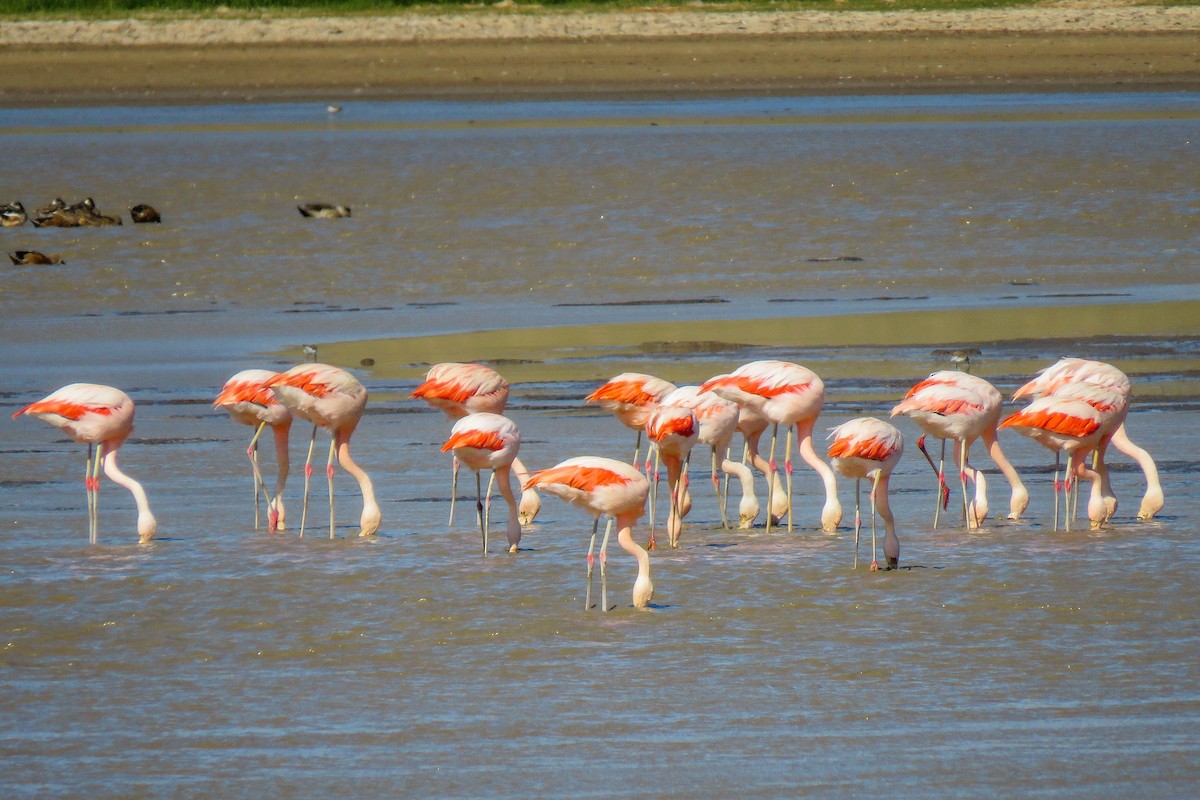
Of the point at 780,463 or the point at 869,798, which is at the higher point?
the point at 869,798

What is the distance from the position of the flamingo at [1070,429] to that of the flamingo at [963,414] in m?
0.13

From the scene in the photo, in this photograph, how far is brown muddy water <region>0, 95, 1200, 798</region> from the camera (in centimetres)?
514

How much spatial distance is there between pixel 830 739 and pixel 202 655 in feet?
7.42

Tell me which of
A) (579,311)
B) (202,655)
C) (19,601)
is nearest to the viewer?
(202,655)

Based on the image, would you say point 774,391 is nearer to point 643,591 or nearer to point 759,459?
point 759,459

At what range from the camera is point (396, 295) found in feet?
51.0

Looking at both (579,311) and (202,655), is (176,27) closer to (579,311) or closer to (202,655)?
(579,311)

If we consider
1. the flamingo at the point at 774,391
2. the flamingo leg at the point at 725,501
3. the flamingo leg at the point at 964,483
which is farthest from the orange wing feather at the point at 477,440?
the flamingo leg at the point at 964,483

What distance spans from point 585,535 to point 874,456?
61.2 inches

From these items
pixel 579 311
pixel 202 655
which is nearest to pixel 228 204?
pixel 579 311

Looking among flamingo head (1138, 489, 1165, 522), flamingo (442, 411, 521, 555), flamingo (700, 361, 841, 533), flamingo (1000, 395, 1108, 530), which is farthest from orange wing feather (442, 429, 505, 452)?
flamingo head (1138, 489, 1165, 522)

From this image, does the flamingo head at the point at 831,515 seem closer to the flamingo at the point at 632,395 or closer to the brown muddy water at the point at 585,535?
the brown muddy water at the point at 585,535

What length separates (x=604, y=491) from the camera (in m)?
6.57

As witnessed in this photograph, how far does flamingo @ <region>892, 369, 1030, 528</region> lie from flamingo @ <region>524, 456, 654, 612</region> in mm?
1526
